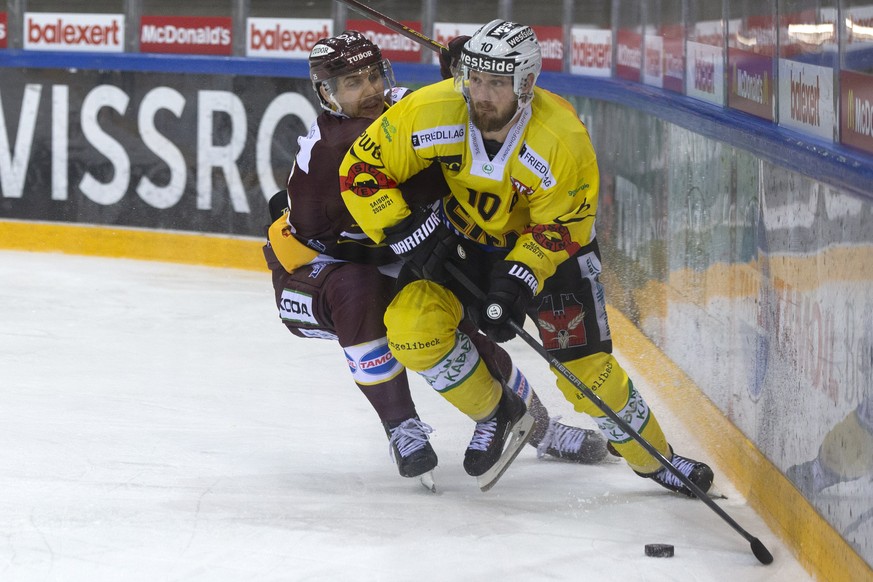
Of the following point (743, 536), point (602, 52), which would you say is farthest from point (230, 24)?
point (743, 536)

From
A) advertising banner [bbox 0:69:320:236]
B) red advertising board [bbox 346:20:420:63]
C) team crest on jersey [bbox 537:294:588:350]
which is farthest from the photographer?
advertising banner [bbox 0:69:320:236]

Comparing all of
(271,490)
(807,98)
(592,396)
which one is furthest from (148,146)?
(807,98)

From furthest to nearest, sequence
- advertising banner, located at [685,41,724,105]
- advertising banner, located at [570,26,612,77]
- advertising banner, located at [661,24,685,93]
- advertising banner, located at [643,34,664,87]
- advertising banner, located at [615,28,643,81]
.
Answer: advertising banner, located at [570,26,612,77] < advertising banner, located at [615,28,643,81] < advertising banner, located at [643,34,664,87] < advertising banner, located at [661,24,685,93] < advertising banner, located at [685,41,724,105]

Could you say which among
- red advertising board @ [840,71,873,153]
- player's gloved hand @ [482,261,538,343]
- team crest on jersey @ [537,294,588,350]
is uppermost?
red advertising board @ [840,71,873,153]

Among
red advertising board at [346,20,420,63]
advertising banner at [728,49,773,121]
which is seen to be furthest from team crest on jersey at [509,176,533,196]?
red advertising board at [346,20,420,63]

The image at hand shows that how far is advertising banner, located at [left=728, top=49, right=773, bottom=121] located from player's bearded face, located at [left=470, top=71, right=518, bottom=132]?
0.77 metres

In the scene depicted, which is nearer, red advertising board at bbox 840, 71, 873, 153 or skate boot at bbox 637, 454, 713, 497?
red advertising board at bbox 840, 71, 873, 153

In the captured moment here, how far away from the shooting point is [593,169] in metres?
3.20

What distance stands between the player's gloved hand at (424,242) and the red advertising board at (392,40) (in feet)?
12.7

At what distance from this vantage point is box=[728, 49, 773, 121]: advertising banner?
3449 mm

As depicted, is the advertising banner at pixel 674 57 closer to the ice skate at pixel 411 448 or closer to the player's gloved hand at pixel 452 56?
the player's gloved hand at pixel 452 56

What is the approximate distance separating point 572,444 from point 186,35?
14.0ft

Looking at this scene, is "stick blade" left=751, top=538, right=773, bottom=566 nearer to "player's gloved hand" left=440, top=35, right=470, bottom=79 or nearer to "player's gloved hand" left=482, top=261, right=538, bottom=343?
"player's gloved hand" left=482, top=261, right=538, bottom=343

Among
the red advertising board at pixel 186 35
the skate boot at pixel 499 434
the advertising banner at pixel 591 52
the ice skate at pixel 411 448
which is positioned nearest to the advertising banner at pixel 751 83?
the skate boot at pixel 499 434
